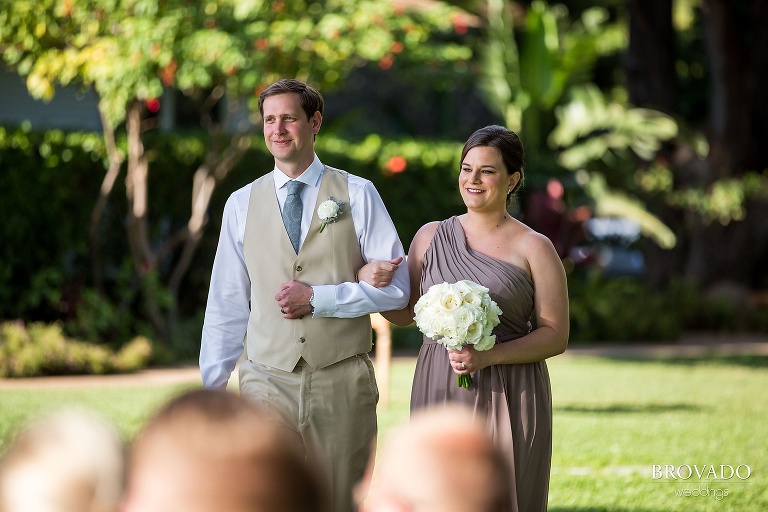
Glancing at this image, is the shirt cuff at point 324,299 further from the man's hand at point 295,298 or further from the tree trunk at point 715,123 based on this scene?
the tree trunk at point 715,123

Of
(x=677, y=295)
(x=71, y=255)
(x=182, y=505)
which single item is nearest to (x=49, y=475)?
(x=182, y=505)

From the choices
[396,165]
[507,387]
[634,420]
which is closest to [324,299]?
[507,387]

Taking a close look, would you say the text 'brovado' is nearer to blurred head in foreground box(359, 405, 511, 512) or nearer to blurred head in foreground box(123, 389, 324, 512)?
blurred head in foreground box(359, 405, 511, 512)

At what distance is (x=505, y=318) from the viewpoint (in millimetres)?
4117

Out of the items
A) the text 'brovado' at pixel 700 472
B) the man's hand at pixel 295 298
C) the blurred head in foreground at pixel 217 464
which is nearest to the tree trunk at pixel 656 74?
the text 'brovado' at pixel 700 472

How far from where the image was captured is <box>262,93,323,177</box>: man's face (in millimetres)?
4098

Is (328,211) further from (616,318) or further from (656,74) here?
(656,74)

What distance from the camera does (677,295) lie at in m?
18.2

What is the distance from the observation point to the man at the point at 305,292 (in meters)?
4.03

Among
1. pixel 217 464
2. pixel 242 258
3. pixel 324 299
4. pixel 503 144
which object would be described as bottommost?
pixel 324 299

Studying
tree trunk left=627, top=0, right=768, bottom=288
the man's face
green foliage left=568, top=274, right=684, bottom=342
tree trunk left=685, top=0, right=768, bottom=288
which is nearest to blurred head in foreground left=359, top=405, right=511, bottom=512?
the man's face

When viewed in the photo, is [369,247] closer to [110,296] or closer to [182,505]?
[182,505]

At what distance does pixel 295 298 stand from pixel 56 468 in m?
2.83

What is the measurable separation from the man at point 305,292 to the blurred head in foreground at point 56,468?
282 centimetres
